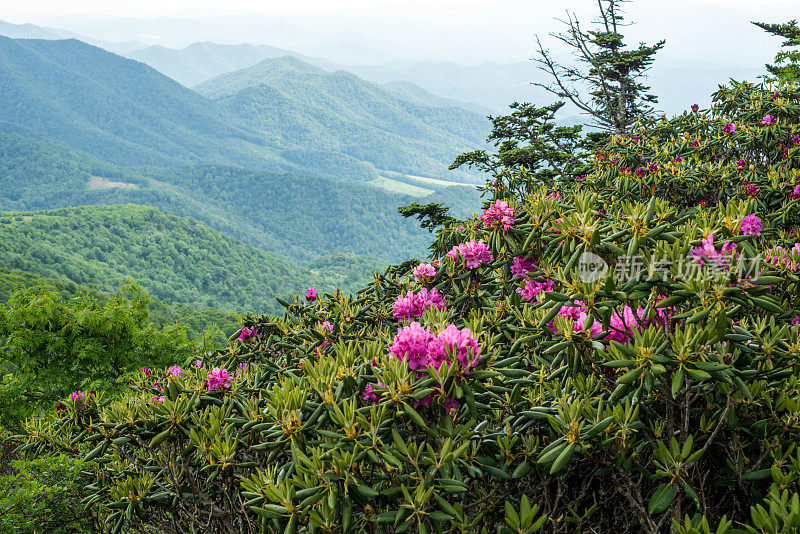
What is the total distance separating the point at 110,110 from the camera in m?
160

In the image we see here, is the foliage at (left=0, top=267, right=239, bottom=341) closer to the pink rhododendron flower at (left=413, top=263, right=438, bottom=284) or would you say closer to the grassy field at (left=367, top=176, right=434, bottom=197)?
the pink rhododendron flower at (left=413, top=263, right=438, bottom=284)

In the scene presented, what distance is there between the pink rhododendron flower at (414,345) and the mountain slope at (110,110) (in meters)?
163

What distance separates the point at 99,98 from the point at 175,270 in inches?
4875

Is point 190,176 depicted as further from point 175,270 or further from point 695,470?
point 695,470

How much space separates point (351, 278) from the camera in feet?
246

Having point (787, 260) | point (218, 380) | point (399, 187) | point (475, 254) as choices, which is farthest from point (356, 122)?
point (787, 260)

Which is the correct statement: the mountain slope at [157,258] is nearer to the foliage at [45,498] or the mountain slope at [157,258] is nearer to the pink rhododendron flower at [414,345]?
the foliage at [45,498]

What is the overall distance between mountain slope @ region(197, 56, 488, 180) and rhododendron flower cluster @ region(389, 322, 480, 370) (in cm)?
15826

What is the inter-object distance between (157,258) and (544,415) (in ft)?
249

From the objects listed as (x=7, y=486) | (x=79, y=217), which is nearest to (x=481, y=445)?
(x=7, y=486)

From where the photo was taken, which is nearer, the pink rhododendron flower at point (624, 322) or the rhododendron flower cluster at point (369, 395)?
the rhododendron flower cluster at point (369, 395)

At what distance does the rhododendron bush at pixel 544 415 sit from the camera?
1.40 m

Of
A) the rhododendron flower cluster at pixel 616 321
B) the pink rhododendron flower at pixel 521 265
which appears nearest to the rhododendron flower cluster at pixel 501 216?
the pink rhododendron flower at pixel 521 265

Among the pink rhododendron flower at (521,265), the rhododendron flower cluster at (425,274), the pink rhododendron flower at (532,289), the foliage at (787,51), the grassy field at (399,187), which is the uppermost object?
the foliage at (787,51)
